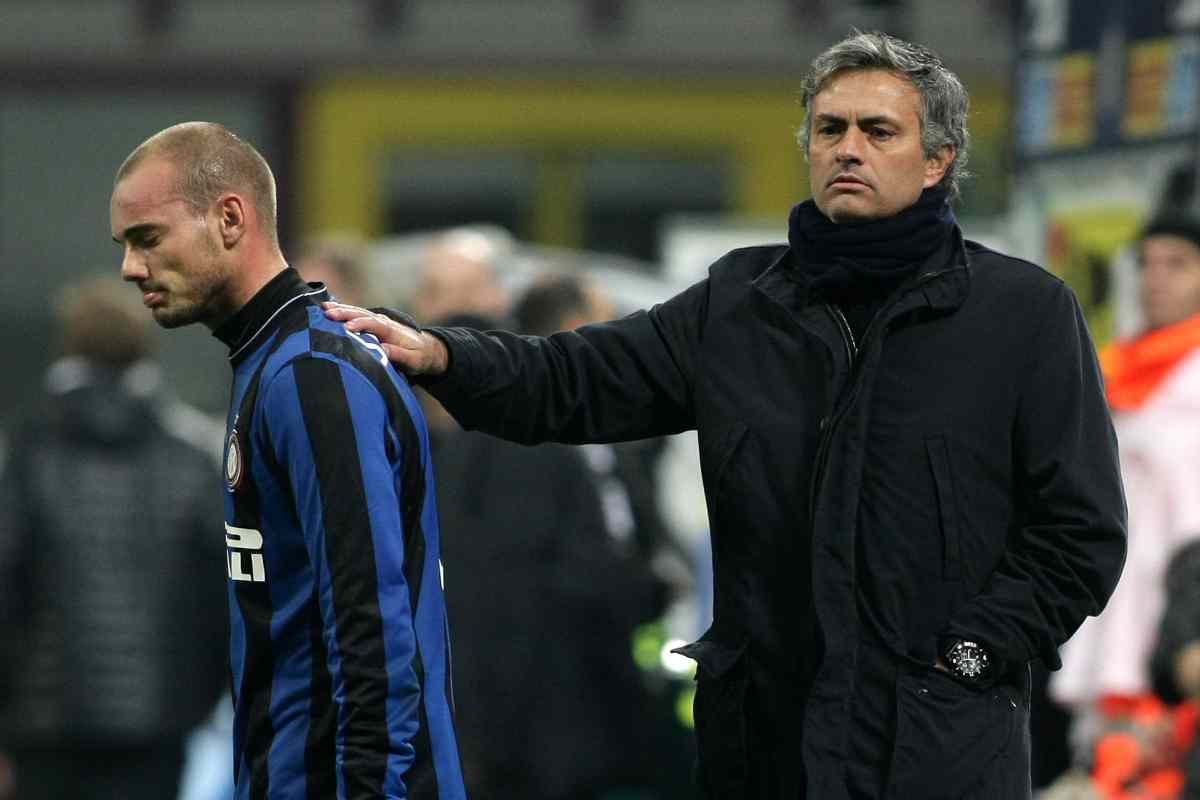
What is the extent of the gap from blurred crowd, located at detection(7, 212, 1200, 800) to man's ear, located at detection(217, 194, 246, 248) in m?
2.37

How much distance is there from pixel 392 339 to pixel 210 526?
161 inches

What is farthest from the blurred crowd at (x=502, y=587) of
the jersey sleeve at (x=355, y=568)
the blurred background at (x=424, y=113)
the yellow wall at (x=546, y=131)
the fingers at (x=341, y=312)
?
the yellow wall at (x=546, y=131)

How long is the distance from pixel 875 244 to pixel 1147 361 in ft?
10.9

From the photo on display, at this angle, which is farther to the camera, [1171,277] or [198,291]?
[1171,277]

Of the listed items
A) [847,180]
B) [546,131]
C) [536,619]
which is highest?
[847,180]

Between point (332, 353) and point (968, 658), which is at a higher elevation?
point (332, 353)

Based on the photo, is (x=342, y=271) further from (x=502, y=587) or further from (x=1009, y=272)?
(x=1009, y=272)

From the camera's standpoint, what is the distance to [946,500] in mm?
4203

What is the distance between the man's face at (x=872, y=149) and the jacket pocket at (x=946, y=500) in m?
0.40

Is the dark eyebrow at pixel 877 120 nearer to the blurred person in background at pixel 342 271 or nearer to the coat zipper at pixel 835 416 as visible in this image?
the coat zipper at pixel 835 416

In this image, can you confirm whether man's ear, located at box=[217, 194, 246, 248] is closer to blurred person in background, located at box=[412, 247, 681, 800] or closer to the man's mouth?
the man's mouth

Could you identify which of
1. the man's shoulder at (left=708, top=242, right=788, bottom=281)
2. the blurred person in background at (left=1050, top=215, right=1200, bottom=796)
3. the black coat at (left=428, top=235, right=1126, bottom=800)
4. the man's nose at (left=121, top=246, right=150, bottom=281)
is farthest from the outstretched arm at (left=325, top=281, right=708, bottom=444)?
the blurred person in background at (left=1050, top=215, right=1200, bottom=796)

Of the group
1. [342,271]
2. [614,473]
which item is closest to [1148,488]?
[614,473]

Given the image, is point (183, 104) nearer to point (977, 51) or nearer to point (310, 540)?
point (977, 51)
